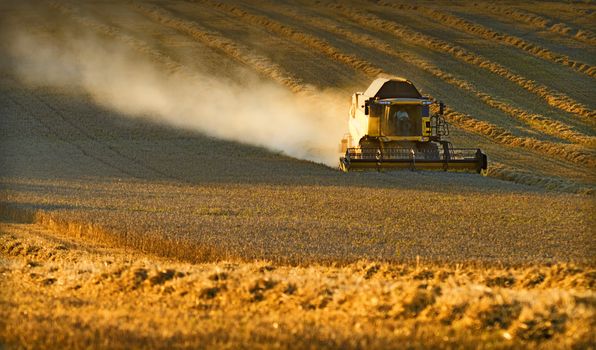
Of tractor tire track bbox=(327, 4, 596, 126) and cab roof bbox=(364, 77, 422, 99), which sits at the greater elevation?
tractor tire track bbox=(327, 4, 596, 126)

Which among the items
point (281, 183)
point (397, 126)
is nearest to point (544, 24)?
point (397, 126)

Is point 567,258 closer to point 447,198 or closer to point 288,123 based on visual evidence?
point 447,198

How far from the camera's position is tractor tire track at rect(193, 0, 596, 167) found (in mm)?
31172

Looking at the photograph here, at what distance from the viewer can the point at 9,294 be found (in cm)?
1201

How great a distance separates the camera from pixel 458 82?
4122cm

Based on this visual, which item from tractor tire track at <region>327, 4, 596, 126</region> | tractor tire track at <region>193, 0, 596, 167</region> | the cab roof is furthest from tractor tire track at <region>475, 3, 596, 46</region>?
the cab roof

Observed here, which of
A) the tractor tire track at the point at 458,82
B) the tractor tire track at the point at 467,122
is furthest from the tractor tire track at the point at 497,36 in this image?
the tractor tire track at the point at 467,122

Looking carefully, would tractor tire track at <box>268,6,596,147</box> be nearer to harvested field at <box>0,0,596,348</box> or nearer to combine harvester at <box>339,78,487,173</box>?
harvested field at <box>0,0,596,348</box>

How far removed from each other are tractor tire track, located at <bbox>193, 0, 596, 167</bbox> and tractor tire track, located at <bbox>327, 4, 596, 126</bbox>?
3773 millimetres

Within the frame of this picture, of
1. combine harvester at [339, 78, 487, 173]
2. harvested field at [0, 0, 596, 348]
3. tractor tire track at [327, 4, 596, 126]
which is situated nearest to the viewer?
harvested field at [0, 0, 596, 348]

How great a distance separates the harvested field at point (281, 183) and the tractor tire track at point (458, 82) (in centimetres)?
15

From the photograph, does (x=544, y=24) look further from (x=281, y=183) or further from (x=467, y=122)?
(x=281, y=183)

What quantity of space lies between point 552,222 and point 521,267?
5699 mm

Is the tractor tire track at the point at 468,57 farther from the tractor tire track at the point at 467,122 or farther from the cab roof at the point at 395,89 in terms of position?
the cab roof at the point at 395,89
